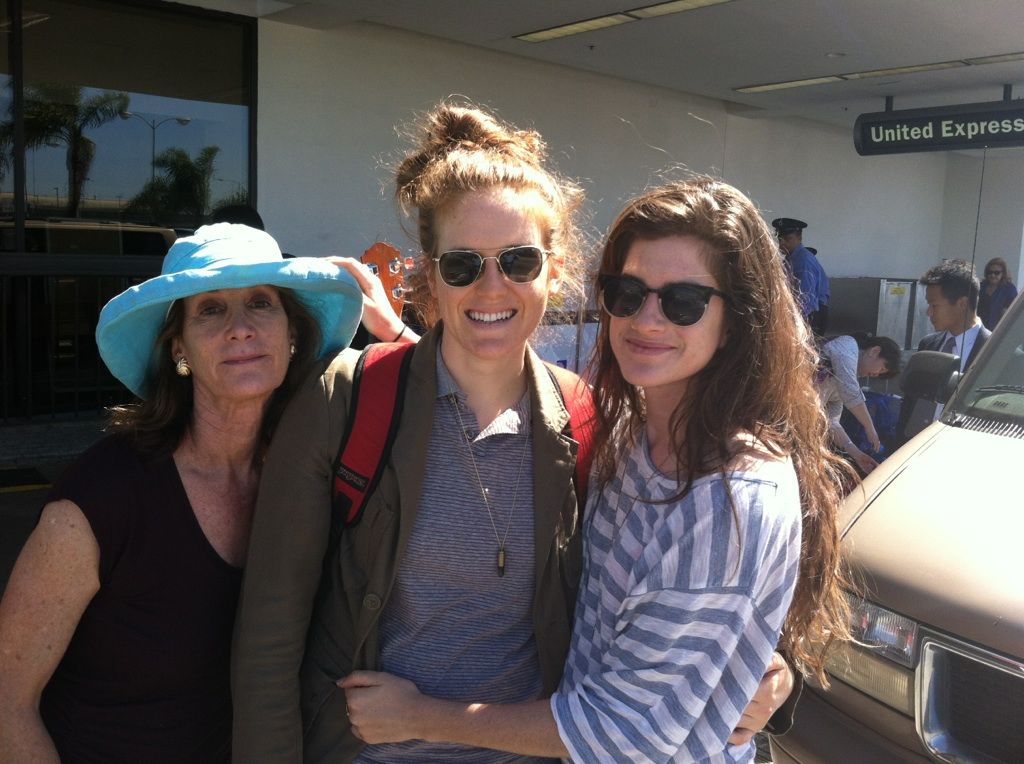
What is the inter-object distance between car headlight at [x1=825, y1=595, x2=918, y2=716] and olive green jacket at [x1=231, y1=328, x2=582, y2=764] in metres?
1.11

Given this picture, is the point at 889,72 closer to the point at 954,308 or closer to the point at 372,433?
the point at 954,308

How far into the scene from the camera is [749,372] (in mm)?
1603

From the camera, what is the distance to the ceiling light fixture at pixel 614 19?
7.89m

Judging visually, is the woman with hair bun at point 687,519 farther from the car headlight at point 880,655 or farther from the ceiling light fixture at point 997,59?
the ceiling light fixture at point 997,59

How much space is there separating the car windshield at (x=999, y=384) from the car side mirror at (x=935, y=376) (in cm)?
24

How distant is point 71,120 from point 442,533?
7578 mm

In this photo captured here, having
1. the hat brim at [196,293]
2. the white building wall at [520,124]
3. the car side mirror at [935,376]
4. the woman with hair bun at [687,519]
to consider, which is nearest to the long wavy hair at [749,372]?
the woman with hair bun at [687,519]

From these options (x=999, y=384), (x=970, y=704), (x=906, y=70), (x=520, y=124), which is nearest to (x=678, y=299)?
(x=970, y=704)

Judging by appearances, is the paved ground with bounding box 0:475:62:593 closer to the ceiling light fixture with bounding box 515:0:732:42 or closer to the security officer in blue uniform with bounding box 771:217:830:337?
the ceiling light fixture with bounding box 515:0:732:42

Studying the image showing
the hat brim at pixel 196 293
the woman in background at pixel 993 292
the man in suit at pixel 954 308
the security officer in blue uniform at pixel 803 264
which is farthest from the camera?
the woman in background at pixel 993 292

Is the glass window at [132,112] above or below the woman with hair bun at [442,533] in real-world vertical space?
above

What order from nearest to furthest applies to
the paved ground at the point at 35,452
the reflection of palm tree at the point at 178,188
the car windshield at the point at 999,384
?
the car windshield at the point at 999,384, the paved ground at the point at 35,452, the reflection of palm tree at the point at 178,188

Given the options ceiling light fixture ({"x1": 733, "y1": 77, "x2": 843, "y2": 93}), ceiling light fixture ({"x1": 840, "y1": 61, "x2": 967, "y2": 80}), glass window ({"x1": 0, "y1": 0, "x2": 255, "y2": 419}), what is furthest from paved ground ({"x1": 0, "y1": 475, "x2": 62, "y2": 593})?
ceiling light fixture ({"x1": 840, "y1": 61, "x2": 967, "y2": 80})

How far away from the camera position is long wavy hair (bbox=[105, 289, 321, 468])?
1852 millimetres
